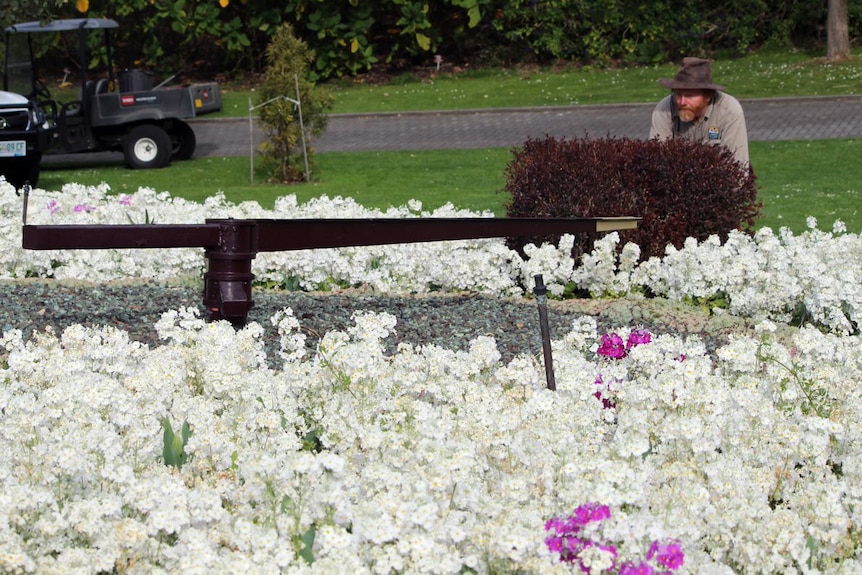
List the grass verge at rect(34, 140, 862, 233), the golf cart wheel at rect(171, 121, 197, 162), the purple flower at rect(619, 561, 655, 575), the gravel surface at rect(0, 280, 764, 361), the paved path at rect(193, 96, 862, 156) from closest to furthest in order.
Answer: the purple flower at rect(619, 561, 655, 575), the gravel surface at rect(0, 280, 764, 361), the grass verge at rect(34, 140, 862, 233), the golf cart wheel at rect(171, 121, 197, 162), the paved path at rect(193, 96, 862, 156)

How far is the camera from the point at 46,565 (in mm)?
2486

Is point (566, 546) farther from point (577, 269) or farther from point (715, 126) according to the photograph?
point (715, 126)

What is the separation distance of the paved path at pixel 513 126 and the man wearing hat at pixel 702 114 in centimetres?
759

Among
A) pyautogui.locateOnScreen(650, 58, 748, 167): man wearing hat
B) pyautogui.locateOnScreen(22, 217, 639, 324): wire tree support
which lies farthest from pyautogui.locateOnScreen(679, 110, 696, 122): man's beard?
pyautogui.locateOnScreen(22, 217, 639, 324): wire tree support

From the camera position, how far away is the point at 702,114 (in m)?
7.85

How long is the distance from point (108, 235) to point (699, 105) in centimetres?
455

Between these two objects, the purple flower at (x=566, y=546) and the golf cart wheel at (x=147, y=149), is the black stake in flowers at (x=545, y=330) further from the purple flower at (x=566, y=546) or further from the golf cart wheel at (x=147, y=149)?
the golf cart wheel at (x=147, y=149)

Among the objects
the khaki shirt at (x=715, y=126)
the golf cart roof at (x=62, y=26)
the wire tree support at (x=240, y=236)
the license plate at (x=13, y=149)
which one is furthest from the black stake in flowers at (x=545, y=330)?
the golf cart roof at (x=62, y=26)

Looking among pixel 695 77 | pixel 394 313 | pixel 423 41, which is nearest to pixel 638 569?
pixel 394 313

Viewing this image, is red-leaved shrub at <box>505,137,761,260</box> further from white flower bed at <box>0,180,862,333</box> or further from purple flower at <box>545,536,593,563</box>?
purple flower at <box>545,536,593,563</box>

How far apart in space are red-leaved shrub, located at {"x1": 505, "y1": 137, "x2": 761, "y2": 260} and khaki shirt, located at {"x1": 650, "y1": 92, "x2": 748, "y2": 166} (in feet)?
1.50

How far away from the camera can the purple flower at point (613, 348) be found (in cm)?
415

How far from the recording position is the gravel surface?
527 centimetres

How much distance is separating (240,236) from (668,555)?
2.42 metres
